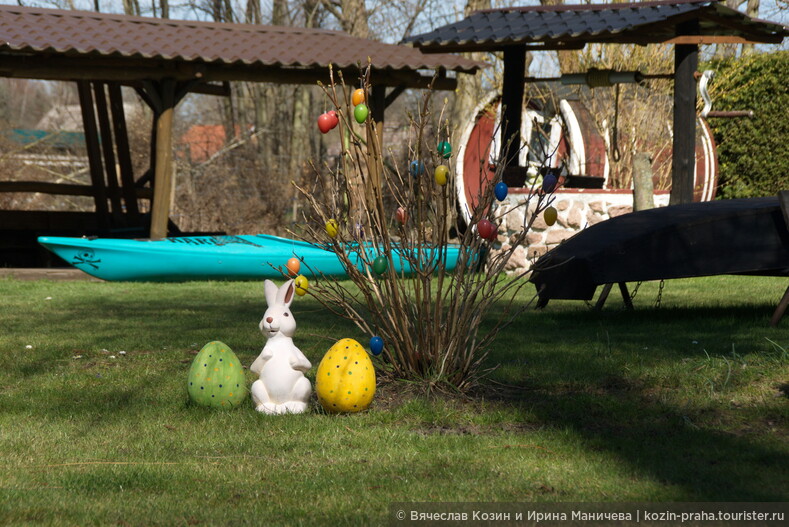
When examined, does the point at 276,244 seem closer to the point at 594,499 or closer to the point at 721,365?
the point at 721,365

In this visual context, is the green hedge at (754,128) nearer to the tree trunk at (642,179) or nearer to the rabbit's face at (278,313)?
the tree trunk at (642,179)

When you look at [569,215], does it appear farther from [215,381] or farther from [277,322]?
[215,381]

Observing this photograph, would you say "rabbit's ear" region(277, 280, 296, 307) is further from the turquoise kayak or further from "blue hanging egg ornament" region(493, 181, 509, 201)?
the turquoise kayak

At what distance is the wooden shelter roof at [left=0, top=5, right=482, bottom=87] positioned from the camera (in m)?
12.6

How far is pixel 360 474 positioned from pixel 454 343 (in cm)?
156

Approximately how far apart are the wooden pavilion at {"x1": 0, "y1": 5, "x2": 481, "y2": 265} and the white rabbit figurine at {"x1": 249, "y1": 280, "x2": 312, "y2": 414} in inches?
317

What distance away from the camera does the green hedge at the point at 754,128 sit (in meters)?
15.2

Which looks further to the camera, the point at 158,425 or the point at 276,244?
the point at 276,244

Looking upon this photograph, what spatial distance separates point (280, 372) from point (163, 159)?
9.53 m

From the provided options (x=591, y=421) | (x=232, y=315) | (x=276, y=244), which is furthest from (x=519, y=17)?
(x=591, y=421)

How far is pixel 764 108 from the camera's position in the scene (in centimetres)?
1537

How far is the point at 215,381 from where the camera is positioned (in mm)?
5039

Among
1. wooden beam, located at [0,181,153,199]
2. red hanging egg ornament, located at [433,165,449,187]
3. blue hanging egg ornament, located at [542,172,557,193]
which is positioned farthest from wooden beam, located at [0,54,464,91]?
red hanging egg ornament, located at [433,165,449,187]

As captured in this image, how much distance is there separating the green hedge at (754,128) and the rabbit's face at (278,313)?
12.1 m
